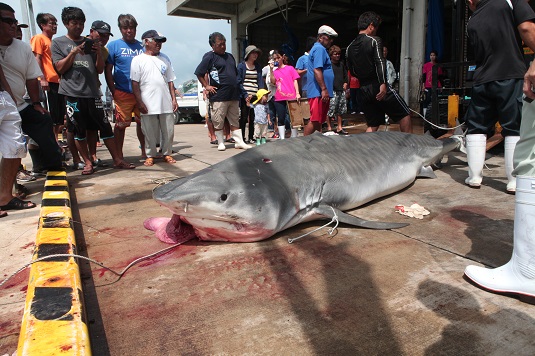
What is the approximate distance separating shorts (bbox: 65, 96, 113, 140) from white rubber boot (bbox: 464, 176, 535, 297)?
5.03 m

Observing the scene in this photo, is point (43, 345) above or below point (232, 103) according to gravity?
below

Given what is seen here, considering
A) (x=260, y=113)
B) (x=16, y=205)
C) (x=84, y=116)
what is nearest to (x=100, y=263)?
(x=16, y=205)

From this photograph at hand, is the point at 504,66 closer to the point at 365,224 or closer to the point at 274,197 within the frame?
the point at 365,224

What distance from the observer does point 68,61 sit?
4.90m

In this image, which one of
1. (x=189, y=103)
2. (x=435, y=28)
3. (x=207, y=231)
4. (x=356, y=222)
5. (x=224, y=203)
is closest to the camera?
(x=224, y=203)

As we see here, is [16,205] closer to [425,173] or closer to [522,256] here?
[522,256]

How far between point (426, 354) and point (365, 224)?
1.34m

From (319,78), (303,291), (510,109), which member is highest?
(319,78)

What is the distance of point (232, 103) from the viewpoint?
7.22 m

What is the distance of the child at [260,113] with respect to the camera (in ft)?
26.1

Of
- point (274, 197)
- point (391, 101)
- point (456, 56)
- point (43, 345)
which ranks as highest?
point (456, 56)

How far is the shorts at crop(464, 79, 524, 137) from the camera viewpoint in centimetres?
355

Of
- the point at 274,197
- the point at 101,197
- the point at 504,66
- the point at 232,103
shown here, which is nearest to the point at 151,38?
the point at 232,103

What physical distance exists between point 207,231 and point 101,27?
14.8 ft
